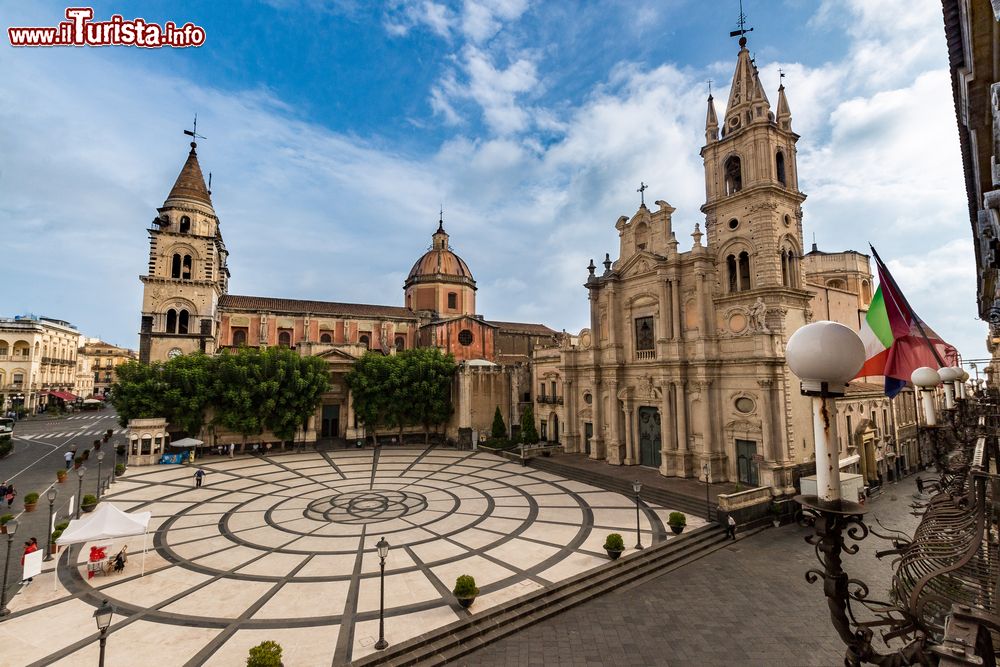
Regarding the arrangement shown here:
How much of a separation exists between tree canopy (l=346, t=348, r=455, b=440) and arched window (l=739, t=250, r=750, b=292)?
80.4ft

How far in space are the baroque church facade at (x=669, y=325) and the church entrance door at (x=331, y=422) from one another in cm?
10

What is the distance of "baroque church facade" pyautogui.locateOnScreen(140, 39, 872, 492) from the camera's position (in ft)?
78.6

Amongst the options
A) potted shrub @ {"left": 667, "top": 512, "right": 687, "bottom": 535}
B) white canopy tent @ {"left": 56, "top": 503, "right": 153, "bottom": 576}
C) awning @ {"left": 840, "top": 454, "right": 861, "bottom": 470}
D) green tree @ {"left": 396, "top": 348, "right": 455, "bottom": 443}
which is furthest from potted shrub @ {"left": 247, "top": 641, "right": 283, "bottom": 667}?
green tree @ {"left": 396, "top": 348, "right": 455, "bottom": 443}

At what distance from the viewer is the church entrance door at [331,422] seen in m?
40.7

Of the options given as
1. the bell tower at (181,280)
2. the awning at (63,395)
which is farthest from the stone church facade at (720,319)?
the awning at (63,395)

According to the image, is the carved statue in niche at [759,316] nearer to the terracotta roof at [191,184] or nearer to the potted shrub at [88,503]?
the potted shrub at [88,503]

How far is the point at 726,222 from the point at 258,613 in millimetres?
27955

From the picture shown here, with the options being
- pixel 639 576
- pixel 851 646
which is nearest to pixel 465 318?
pixel 639 576

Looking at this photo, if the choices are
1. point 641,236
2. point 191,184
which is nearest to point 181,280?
point 191,184

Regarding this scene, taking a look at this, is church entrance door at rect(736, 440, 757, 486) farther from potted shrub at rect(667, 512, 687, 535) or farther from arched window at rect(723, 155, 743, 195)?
arched window at rect(723, 155, 743, 195)

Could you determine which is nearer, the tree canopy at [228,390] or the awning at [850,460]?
the awning at [850,460]

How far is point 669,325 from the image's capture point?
27844mm

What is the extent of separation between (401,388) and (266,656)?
2980 centimetres

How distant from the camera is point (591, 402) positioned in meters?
32.9
